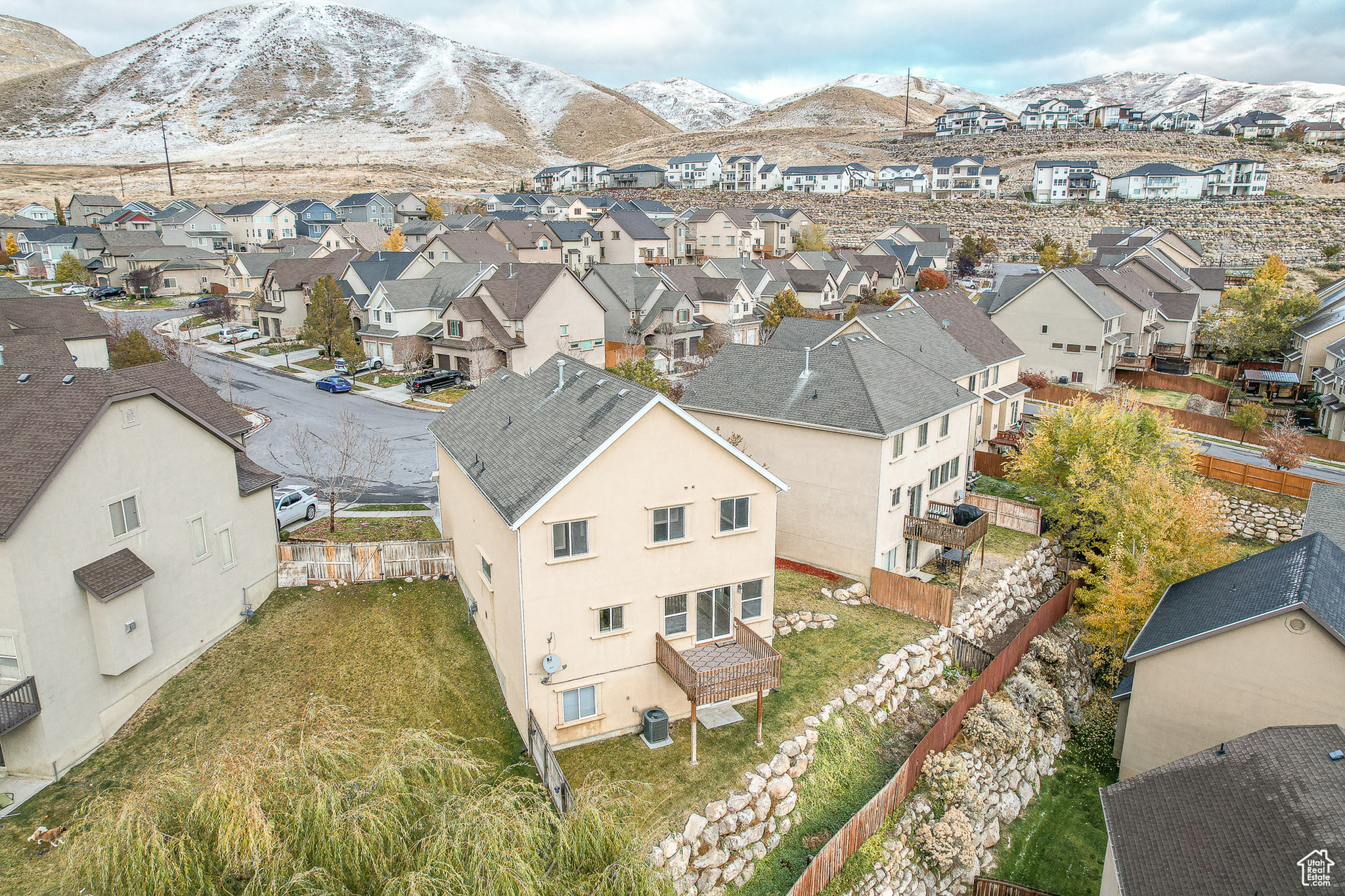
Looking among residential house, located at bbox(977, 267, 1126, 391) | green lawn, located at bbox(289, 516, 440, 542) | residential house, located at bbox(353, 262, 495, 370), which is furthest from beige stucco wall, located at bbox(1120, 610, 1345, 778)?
residential house, located at bbox(353, 262, 495, 370)

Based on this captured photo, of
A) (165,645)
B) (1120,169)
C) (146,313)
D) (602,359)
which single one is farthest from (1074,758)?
(1120,169)

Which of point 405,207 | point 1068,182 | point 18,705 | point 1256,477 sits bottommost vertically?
point 1256,477

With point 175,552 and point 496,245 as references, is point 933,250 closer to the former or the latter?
point 496,245

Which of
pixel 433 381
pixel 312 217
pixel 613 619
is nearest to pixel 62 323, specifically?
pixel 433 381

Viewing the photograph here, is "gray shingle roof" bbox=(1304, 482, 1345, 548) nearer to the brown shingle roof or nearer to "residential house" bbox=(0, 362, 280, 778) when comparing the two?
"residential house" bbox=(0, 362, 280, 778)

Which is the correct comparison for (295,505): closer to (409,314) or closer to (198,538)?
(198,538)

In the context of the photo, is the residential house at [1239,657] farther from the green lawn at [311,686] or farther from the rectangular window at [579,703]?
the green lawn at [311,686]

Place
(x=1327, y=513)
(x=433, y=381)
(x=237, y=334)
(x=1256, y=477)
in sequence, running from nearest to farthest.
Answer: (x=1327, y=513) → (x=1256, y=477) → (x=433, y=381) → (x=237, y=334)
